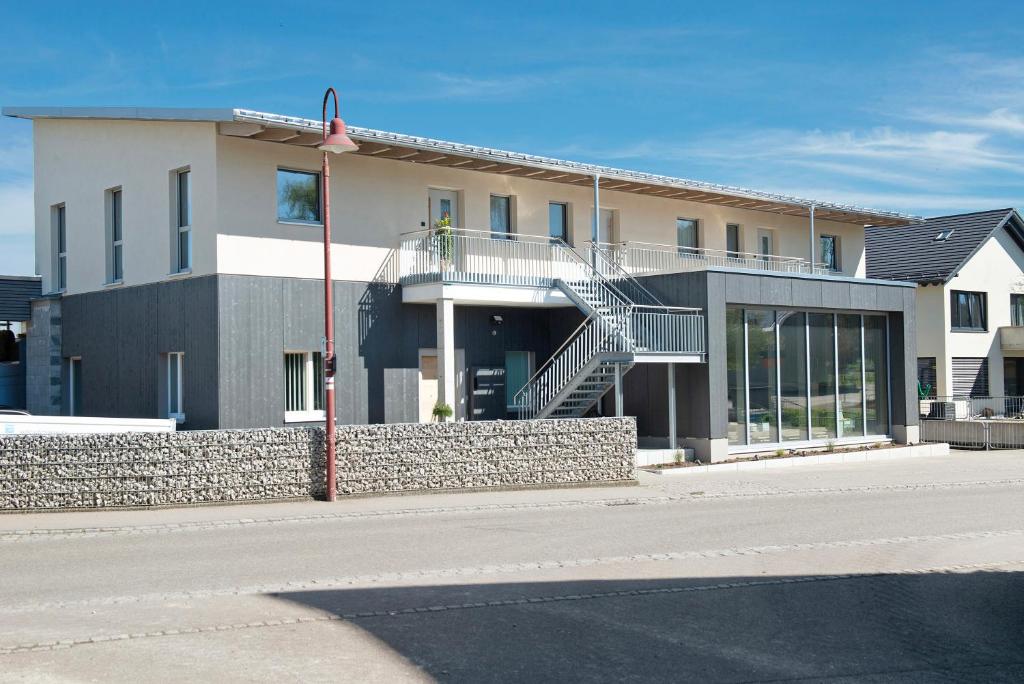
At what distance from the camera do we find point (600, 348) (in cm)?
2286

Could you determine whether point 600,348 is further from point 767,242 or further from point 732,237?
point 767,242

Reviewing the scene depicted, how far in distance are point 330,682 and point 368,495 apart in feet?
35.1

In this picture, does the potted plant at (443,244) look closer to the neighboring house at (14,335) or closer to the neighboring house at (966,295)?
the neighboring house at (14,335)

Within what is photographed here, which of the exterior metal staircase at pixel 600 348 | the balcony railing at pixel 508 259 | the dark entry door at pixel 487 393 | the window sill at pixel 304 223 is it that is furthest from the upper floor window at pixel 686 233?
the window sill at pixel 304 223

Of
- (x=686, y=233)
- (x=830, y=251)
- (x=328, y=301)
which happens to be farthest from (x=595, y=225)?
(x=830, y=251)

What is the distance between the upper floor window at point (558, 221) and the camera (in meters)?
27.3

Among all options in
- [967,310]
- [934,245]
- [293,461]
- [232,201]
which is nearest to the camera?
[293,461]

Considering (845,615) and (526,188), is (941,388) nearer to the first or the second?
(526,188)

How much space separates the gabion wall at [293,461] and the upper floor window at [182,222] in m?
7.20

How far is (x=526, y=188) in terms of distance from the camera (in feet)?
87.2

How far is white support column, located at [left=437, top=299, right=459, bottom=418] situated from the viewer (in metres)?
23.0

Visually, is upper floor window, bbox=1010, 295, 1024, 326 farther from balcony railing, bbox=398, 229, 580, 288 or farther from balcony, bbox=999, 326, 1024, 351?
balcony railing, bbox=398, 229, 580, 288

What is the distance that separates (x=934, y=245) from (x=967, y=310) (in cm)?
296

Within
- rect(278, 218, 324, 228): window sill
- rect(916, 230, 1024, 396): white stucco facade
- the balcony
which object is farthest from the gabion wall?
the balcony
